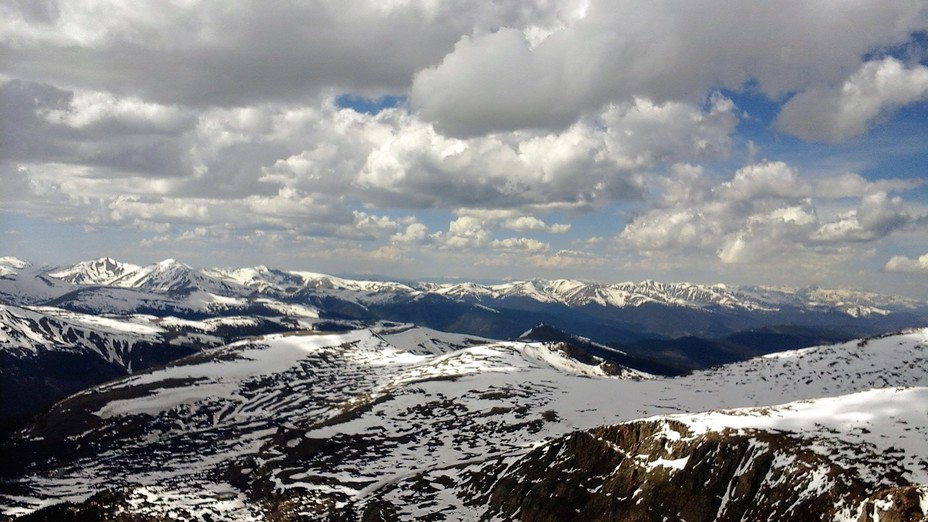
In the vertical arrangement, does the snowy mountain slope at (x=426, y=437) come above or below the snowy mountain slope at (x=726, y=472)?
below

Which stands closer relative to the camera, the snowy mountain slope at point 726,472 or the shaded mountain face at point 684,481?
the shaded mountain face at point 684,481

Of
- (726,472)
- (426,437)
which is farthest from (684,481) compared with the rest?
(426,437)

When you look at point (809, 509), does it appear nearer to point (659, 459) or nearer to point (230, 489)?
point (659, 459)

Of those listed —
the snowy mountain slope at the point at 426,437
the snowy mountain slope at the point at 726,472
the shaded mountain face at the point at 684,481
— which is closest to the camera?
the shaded mountain face at the point at 684,481

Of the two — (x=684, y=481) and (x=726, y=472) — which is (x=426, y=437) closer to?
(x=684, y=481)

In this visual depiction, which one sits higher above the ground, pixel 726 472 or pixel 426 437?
pixel 726 472

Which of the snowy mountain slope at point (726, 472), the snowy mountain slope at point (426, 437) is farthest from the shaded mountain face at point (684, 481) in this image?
the snowy mountain slope at point (426, 437)

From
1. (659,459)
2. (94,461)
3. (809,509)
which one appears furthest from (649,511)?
(94,461)

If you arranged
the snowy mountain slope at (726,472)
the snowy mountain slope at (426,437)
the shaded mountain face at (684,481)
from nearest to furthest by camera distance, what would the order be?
the shaded mountain face at (684,481), the snowy mountain slope at (726,472), the snowy mountain slope at (426,437)

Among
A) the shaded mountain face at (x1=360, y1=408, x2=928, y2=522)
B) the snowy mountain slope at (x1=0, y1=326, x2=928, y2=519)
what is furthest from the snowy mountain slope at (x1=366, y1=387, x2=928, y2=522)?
the snowy mountain slope at (x1=0, y1=326, x2=928, y2=519)

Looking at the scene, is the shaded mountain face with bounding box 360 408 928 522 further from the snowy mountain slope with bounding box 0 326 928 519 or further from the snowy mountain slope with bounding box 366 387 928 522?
the snowy mountain slope with bounding box 0 326 928 519

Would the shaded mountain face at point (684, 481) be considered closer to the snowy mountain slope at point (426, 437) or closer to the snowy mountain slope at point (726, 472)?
the snowy mountain slope at point (726, 472)
